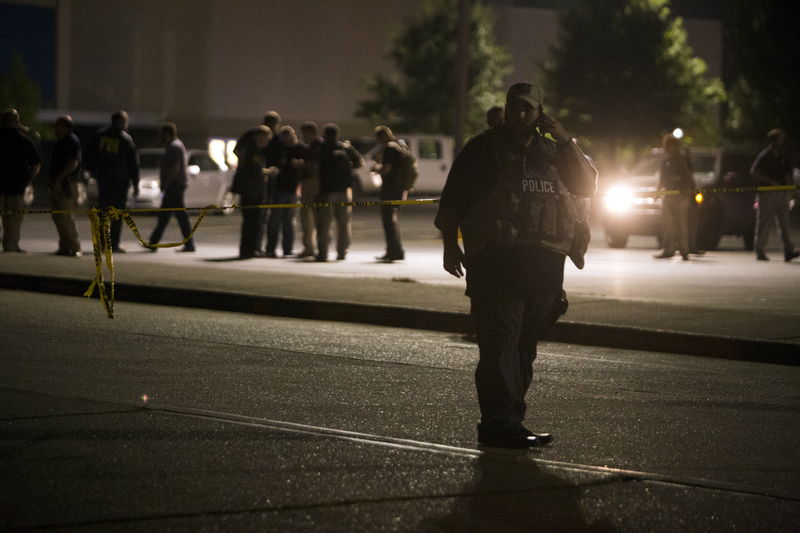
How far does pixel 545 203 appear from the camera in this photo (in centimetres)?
722

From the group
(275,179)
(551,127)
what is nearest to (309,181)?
(275,179)

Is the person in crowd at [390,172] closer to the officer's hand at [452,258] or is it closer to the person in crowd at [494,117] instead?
the person in crowd at [494,117]

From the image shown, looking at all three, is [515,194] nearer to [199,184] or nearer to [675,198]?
[675,198]

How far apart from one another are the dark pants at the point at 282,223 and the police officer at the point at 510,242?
489 inches

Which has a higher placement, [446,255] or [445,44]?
[445,44]

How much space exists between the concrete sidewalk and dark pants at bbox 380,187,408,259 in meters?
0.73

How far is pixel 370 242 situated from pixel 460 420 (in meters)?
17.1

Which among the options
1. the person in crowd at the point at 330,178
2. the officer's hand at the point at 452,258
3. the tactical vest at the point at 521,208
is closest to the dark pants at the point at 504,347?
the officer's hand at the point at 452,258

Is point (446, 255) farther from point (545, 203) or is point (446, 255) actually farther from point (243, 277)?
point (243, 277)

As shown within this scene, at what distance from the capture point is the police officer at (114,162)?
782 inches

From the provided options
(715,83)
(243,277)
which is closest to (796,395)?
(243,277)

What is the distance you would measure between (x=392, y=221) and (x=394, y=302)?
19.4 ft

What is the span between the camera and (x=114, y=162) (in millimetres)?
19875

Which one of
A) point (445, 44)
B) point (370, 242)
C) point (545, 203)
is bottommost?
point (370, 242)
